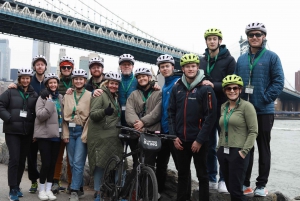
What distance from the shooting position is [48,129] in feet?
12.2

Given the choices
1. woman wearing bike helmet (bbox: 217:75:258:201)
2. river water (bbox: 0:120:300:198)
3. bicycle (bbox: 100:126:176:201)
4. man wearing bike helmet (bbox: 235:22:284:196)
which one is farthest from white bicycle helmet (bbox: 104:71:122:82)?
river water (bbox: 0:120:300:198)

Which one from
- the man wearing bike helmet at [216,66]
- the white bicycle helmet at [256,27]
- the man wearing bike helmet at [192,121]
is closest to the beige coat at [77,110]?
the man wearing bike helmet at [192,121]

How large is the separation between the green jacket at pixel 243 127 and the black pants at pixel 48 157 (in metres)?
1.77

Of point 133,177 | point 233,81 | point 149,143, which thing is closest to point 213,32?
point 233,81

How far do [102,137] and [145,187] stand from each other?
895 mm

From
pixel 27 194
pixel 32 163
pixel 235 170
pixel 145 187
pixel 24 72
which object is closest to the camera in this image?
pixel 145 187

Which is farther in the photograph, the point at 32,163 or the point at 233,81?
the point at 32,163

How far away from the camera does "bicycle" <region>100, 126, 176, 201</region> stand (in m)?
2.77

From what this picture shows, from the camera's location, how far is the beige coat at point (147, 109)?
3.41 metres

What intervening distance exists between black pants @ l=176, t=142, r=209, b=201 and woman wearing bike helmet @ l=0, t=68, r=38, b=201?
1599 mm

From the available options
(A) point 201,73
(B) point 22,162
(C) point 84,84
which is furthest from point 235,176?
(B) point 22,162

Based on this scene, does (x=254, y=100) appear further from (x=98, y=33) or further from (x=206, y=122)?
(x=98, y=33)

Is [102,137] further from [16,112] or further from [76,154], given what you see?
[16,112]

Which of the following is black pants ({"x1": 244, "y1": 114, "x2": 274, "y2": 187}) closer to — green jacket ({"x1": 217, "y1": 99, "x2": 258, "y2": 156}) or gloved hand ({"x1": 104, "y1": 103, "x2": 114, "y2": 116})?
green jacket ({"x1": 217, "y1": 99, "x2": 258, "y2": 156})
